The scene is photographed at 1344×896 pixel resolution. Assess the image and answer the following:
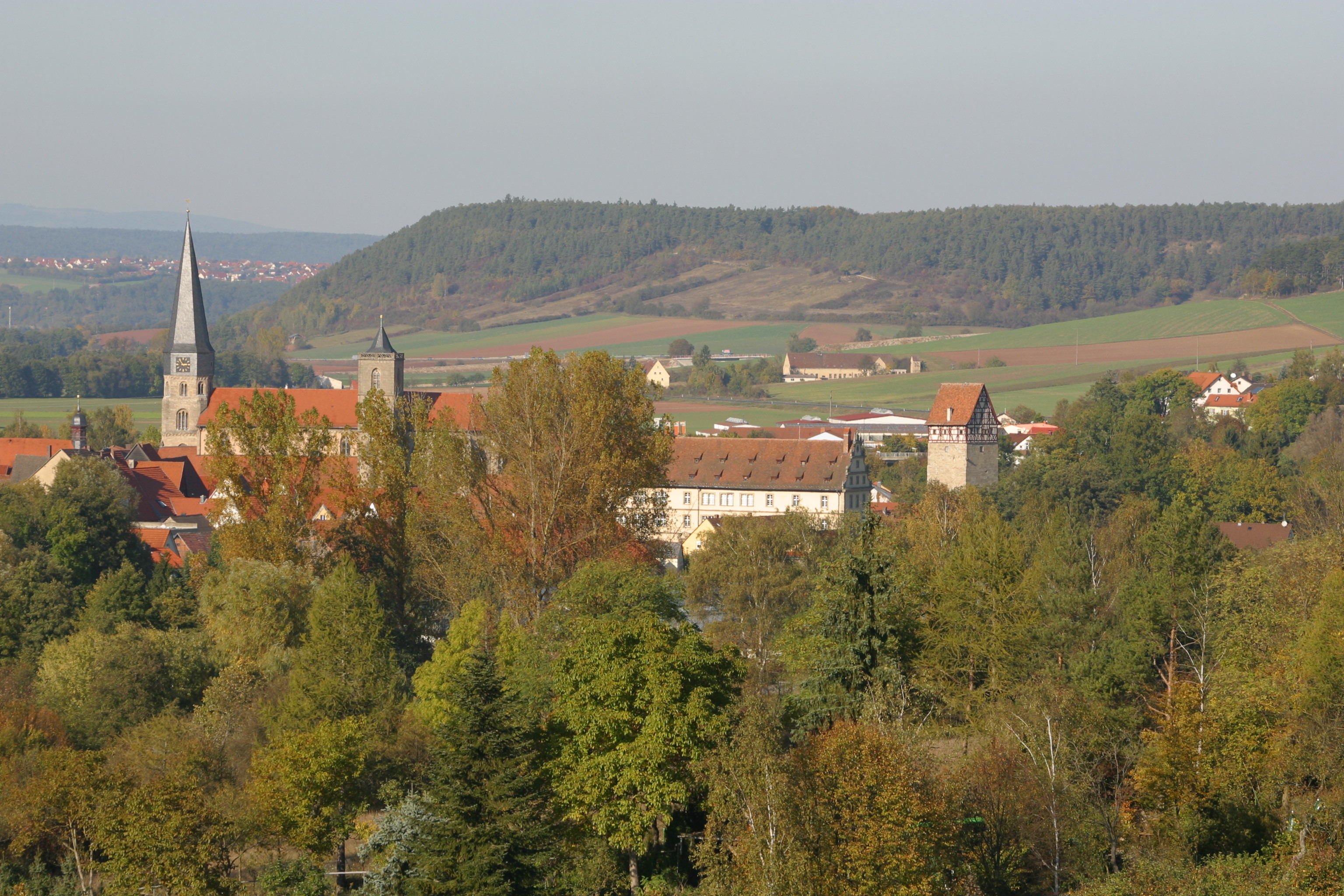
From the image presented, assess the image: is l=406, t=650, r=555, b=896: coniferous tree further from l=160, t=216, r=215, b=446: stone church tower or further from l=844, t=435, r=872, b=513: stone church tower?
l=160, t=216, r=215, b=446: stone church tower

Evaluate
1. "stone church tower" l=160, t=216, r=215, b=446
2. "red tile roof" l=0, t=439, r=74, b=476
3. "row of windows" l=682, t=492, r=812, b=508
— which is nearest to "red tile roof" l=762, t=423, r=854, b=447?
"row of windows" l=682, t=492, r=812, b=508

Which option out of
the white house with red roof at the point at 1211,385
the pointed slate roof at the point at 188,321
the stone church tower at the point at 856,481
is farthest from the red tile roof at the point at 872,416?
the pointed slate roof at the point at 188,321

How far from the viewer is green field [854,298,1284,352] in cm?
16175

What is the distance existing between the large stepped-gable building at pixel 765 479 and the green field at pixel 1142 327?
8619 centimetres

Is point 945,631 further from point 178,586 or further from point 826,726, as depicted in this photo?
point 178,586

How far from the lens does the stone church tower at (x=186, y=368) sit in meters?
102

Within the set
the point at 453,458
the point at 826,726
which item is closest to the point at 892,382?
the point at 453,458

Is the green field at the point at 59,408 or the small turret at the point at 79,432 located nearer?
the small turret at the point at 79,432

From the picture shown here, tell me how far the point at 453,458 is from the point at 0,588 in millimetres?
13427

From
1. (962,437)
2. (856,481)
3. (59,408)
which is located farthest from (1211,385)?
(59,408)

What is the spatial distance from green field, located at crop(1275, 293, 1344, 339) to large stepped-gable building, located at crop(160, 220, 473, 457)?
85.2 meters

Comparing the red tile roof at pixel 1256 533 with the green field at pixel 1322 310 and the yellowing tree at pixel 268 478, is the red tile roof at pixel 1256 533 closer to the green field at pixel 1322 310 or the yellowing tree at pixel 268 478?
the yellowing tree at pixel 268 478

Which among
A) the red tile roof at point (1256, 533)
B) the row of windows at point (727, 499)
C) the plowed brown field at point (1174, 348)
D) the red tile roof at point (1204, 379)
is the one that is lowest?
the row of windows at point (727, 499)

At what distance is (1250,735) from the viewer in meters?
32.0
